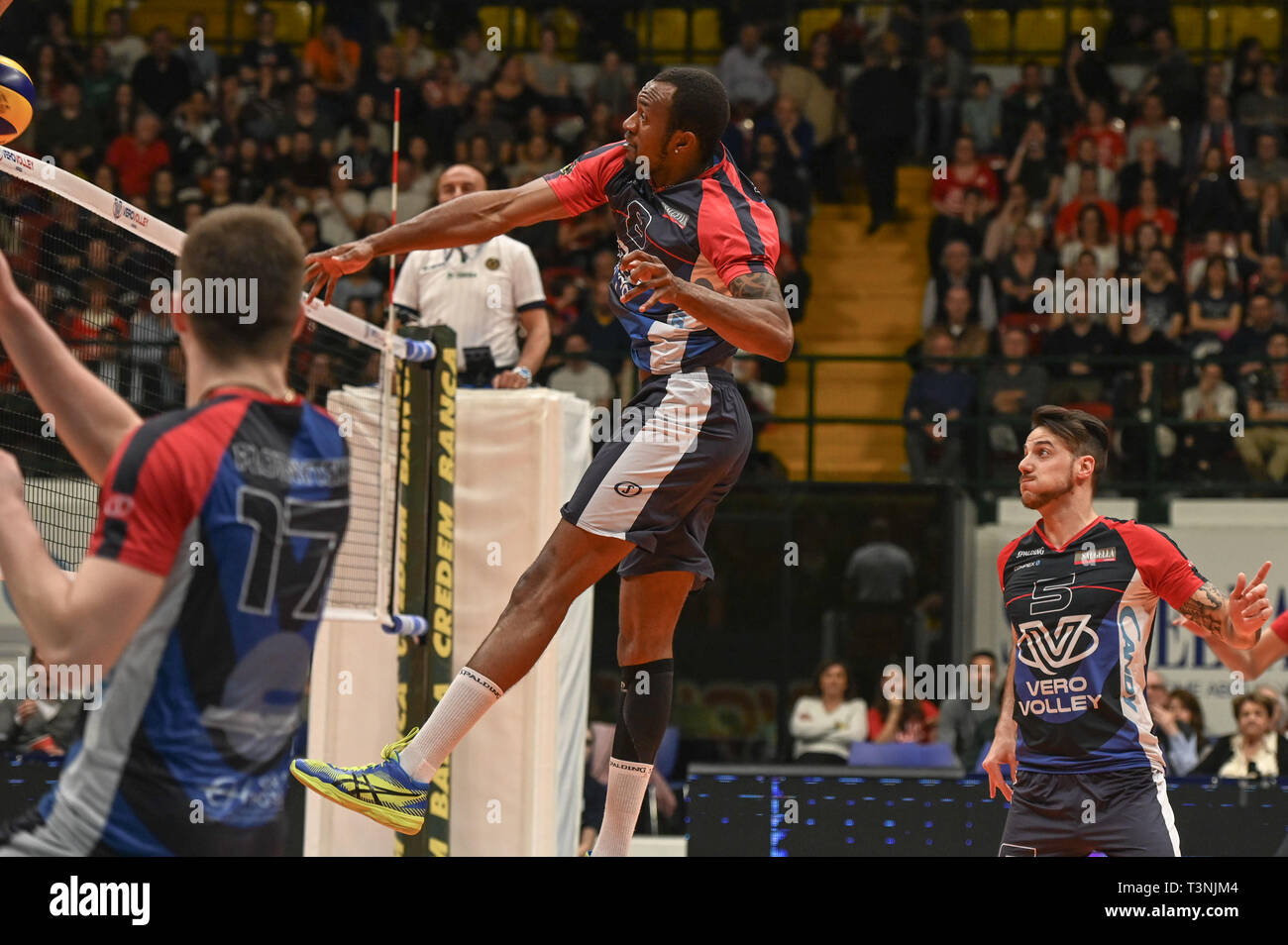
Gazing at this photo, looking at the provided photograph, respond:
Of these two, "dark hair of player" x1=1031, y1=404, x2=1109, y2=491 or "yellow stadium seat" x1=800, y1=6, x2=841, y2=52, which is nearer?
"dark hair of player" x1=1031, y1=404, x2=1109, y2=491

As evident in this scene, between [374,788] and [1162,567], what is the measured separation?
270 cm

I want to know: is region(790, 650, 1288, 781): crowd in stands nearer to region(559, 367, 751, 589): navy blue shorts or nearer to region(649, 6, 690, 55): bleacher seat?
region(559, 367, 751, 589): navy blue shorts

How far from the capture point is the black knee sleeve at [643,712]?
5.29 meters

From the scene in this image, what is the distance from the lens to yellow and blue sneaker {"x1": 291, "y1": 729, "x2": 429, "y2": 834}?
4637 millimetres

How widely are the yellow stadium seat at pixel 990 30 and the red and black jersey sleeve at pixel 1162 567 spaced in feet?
46.2

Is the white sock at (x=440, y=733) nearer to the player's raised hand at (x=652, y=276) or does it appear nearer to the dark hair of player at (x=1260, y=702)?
the player's raised hand at (x=652, y=276)

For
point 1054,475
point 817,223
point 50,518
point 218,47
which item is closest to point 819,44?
point 817,223

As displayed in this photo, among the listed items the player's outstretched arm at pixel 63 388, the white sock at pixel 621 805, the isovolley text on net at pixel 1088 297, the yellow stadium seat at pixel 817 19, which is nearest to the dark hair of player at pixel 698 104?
the white sock at pixel 621 805

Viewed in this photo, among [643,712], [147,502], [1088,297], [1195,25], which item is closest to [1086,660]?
[643,712]

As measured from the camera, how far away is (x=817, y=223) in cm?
1730

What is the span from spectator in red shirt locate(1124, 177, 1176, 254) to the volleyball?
12.2 metres

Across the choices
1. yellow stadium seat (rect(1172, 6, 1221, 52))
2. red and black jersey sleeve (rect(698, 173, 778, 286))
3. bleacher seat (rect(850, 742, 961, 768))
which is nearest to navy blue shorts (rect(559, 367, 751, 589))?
red and black jersey sleeve (rect(698, 173, 778, 286))

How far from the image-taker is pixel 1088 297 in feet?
46.1

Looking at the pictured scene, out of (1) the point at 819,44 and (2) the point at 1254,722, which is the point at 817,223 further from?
(2) the point at 1254,722
